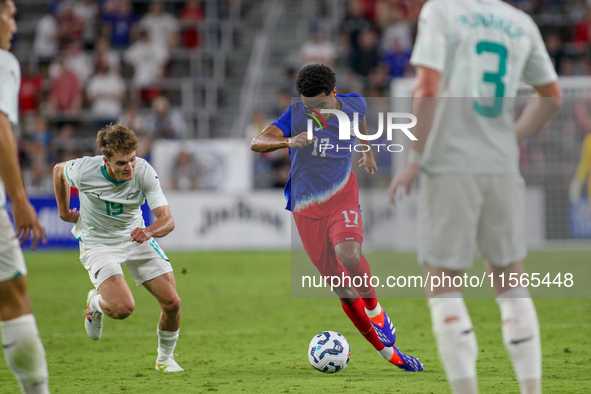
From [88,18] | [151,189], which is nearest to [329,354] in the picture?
[151,189]

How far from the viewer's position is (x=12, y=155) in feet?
11.3

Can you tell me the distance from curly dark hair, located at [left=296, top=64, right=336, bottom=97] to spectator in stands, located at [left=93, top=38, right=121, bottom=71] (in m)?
14.7

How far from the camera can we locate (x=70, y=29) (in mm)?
20500

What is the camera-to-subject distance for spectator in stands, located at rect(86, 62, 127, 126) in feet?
62.3

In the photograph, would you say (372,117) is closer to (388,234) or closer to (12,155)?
(388,234)

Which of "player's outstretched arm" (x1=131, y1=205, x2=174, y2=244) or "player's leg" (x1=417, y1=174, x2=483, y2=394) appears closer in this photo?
"player's leg" (x1=417, y1=174, x2=483, y2=394)

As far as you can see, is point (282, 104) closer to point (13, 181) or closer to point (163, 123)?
point (163, 123)

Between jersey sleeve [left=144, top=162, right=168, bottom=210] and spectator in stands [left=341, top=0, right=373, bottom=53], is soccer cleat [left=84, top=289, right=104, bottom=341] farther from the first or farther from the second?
spectator in stands [left=341, top=0, right=373, bottom=53]

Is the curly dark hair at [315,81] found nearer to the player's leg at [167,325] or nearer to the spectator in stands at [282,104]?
the player's leg at [167,325]

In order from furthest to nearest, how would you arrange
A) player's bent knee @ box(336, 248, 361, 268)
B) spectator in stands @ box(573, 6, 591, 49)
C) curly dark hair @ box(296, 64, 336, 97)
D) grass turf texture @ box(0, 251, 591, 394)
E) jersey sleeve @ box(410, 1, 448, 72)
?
spectator in stands @ box(573, 6, 591, 49), curly dark hair @ box(296, 64, 336, 97), player's bent knee @ box(336, 248, 361, 268), grass turf texture @ box(0, 251, 591, 394), jersey sleeve @ box(410, 1, 448, 72)

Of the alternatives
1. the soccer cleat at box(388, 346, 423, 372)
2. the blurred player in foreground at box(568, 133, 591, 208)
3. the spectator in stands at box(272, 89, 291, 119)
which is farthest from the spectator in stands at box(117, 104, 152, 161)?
the soccer cleat at box(388, 346, 423, 372)

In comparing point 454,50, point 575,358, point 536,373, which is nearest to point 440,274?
point 536,373

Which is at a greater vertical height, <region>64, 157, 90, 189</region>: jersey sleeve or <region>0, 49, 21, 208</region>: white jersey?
<region>0, 49, 21, 208</region>: white jersey

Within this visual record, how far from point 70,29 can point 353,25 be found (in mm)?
7972
